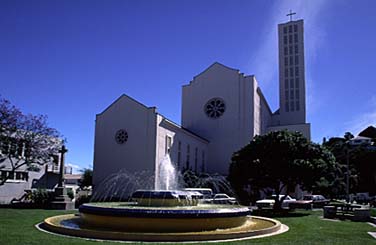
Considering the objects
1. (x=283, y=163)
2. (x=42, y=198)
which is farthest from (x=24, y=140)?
(x=283, y=163)

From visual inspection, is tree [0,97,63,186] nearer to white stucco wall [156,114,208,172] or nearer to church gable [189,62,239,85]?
white stucco wall [156,114,208,172]

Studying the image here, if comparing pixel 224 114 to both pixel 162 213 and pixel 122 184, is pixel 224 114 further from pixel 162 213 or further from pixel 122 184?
pixel 162 213

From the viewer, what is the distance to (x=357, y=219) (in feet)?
69.2

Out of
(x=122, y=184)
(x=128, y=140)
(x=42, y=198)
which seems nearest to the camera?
(x=42, y=198)

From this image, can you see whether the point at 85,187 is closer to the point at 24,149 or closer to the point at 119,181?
the point at 119,181

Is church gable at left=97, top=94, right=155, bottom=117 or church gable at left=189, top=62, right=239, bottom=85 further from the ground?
church gable at left=189, top=62, right=239, bottom=85

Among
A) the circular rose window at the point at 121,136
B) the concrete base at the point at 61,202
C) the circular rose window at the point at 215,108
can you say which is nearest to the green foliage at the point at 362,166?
the circular rose window at the point at 215,108

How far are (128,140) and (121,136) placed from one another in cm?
120

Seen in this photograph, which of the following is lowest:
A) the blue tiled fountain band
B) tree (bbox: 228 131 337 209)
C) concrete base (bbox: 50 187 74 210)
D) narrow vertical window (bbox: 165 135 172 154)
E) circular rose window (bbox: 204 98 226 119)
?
concrete base (bbox: 50 187 74 210)

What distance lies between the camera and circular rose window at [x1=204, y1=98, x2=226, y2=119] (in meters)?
58.0

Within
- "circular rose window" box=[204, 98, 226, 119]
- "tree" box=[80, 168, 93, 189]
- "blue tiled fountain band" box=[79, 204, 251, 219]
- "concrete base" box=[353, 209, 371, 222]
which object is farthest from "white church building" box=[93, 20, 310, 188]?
"blue tiled fountain band" box=[79, 204, 251, 219]

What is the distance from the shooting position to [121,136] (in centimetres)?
4684

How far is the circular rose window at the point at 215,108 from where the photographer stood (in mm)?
58031

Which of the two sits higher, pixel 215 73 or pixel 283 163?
pixel 215 73
